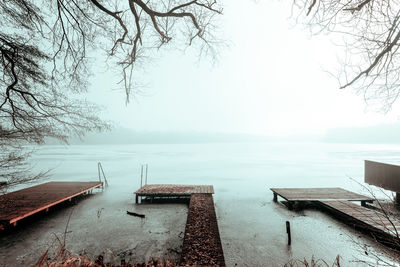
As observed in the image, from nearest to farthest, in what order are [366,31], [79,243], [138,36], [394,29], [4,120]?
[394,29] < [366,31] < [4,120] < [138,36] < [79,243]

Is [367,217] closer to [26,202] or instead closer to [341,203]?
[341,203]

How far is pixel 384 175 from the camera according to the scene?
9.16m

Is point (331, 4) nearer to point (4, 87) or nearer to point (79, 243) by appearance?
point (4, 87)

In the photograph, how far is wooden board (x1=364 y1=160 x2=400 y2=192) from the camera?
8656 millimetres

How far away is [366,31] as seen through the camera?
2943 millimetres

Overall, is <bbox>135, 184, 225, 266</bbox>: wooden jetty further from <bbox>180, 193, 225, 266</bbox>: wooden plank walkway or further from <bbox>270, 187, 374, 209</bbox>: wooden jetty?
<bbox>270, 187, 374, 209</bbox>: wooden jetty

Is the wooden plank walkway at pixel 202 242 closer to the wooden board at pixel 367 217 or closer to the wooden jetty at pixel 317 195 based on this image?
the wooden board at pixel 367 217

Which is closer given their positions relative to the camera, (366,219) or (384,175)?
(366,219)

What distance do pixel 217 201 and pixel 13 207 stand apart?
31.1 ft

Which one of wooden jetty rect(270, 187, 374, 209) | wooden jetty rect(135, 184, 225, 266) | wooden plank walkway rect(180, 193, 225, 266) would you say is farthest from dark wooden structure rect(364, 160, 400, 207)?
wooden plank walkway rect(180, 193, 225, 266)

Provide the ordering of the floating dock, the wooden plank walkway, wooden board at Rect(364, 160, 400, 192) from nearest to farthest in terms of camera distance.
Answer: the wooden plank walkway, the floating dock, wooden board at Rect(364, 160, 400, 192)

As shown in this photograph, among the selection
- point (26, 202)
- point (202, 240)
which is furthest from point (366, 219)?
point (26, 202)

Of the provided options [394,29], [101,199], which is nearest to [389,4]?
[394,29]

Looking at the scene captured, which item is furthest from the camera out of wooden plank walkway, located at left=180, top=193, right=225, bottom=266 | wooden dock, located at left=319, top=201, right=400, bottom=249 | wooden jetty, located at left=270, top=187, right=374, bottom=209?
wooden jetty, located at left=270, top=187, right=374, bottom=209
